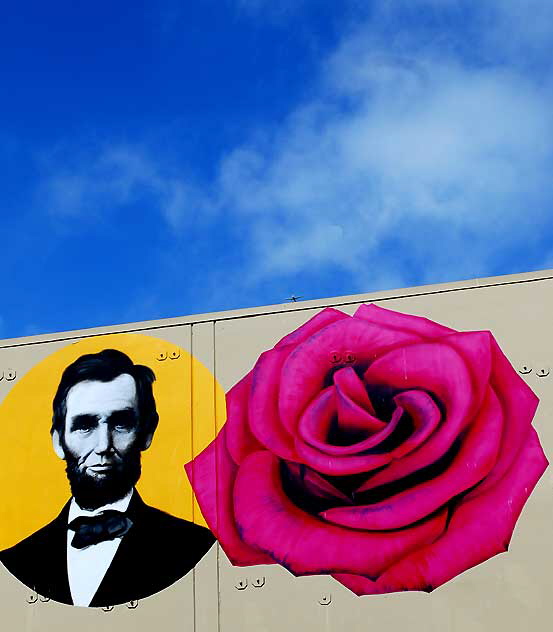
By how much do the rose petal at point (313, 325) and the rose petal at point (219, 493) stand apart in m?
0.67

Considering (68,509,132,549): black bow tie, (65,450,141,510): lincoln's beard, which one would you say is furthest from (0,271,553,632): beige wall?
(65,450,141,510): lincoln's beard

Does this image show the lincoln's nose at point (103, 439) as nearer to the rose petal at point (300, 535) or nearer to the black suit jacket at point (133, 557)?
the black suit jacket at point (133, 557)

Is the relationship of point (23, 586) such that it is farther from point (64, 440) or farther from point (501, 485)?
point (501, 485)

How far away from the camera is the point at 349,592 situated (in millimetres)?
4582

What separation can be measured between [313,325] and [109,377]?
1368mm

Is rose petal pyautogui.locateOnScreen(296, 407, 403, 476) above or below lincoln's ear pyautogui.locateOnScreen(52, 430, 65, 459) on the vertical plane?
below

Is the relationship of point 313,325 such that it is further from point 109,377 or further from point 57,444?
point 57,444

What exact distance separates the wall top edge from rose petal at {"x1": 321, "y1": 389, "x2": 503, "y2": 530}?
2.21 feet

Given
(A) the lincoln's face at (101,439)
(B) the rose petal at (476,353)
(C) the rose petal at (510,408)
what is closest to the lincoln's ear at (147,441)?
(A) the lincoln's face at (101,439)

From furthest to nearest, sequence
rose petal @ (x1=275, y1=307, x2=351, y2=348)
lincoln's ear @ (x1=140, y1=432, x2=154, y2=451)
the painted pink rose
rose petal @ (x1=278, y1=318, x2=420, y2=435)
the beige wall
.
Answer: lincoln's ear @ (x1=140, y1=432, x2=154, y2=451) < rose petal @ (x1=275, y1=307, x2=351, y2=348) < rose petal @ (x1=278, y1=318, x2=420, y2=435) < the painted pink rose < the beige wall

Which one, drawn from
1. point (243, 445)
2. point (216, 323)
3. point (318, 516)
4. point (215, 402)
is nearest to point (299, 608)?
point (318, 516)

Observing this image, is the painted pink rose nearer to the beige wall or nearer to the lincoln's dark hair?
the beige wall

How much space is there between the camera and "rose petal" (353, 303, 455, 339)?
15.9 feet

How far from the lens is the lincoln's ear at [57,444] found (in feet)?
17.4
